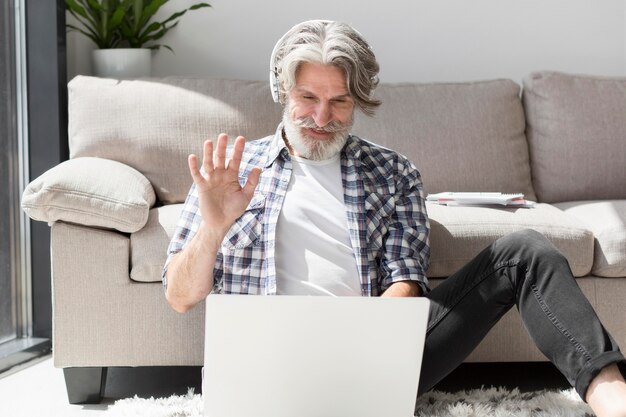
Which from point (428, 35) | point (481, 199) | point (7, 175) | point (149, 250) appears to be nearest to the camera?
point (149, 250)

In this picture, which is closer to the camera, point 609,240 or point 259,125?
point 609,240

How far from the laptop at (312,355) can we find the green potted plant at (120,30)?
2.14 metres

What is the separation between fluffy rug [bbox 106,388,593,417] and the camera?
6.77ft

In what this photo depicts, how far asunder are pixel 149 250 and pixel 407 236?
71 cm

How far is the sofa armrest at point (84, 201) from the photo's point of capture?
2178 millimetres

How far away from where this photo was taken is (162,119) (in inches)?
107

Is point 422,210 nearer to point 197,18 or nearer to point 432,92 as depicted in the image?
point 432,92

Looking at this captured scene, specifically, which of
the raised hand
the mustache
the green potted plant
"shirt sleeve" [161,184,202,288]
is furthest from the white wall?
the raised hand

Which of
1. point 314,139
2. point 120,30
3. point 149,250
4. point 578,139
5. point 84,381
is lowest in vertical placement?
point 84,381

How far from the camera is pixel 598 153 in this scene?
9.59ft

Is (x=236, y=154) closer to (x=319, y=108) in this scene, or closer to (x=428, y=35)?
(x=319, y=108)

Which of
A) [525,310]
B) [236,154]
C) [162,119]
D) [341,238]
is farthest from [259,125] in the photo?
[525,310]

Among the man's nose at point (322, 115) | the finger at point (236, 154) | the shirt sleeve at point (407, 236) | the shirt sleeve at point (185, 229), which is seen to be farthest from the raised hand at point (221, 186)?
the shirt sleeve at point (407, 236)

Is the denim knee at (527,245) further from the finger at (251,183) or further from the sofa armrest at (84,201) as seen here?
the sofa armrest at (84,201)
